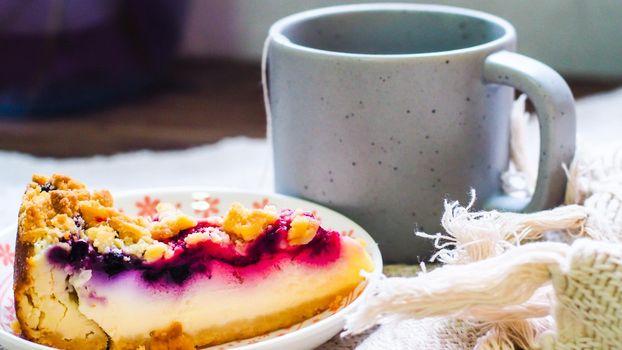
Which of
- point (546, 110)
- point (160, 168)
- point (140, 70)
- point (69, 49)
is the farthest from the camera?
point (140, 70)

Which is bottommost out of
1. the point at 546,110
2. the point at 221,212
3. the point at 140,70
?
the point at 140,70

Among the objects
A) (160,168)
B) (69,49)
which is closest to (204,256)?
(160,168)

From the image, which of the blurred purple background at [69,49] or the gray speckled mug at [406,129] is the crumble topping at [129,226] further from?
the blurred purple background at [69,49]

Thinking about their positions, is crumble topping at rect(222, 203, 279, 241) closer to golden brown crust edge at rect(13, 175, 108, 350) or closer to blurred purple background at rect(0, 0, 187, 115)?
golden brown crust edge at rect(13, 175, 108, 350)

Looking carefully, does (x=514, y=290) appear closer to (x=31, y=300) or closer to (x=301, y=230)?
(x=301, y=230)

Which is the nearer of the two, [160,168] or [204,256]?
[204,256]

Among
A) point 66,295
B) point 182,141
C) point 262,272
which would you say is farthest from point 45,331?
point 182,141

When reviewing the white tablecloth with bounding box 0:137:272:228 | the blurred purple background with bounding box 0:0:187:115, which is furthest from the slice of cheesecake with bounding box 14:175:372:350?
the blurred purple background with bounding box 0:0:187:115
